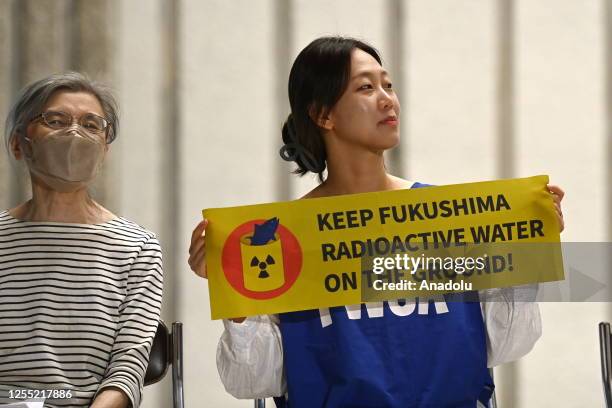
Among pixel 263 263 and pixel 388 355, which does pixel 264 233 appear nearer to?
pixel 263 263

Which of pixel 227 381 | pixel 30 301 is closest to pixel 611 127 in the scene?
pixel 227 381

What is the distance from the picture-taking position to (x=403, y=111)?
3.10m

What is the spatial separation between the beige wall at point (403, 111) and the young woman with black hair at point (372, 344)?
113 centimetres

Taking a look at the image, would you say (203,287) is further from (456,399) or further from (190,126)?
(456,399)

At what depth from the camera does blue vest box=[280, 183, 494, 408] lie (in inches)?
71.6

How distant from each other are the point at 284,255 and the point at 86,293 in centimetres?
49

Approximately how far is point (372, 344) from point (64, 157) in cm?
86

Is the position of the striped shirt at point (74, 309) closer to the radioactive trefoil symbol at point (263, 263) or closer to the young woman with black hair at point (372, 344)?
the young woman with black hair at point (372, 344)

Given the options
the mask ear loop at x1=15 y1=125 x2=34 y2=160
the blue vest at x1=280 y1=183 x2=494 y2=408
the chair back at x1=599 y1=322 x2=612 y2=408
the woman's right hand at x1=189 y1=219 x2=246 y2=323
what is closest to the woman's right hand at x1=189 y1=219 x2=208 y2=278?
the woman's right hand at x1=189 y1=219 x2=246 y2=323

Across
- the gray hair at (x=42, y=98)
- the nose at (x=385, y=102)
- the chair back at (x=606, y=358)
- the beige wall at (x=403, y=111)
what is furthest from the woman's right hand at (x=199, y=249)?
the beige wall at (x=403, y=111)

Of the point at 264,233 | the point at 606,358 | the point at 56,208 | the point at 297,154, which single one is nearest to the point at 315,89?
the point at 297,154

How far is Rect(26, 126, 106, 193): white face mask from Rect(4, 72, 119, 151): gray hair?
0.19ft

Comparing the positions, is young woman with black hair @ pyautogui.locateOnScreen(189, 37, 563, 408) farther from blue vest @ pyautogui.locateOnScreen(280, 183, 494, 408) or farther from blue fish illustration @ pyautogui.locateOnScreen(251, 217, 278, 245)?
blue fish illustration @ pyautogui.locateOnScreen(251, 217, 278, 245)

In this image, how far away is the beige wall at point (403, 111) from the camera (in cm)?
306
